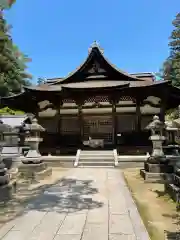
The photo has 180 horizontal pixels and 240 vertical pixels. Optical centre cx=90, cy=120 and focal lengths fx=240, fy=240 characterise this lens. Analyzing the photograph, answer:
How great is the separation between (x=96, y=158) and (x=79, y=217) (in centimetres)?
937

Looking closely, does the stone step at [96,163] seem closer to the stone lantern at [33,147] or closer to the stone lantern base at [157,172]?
the stone lantern at [33,147]

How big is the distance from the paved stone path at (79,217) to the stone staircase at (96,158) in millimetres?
5615

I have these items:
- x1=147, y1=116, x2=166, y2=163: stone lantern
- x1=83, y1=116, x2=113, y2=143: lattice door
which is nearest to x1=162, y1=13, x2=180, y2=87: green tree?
x1=83, y1=116, x2=113, y2=143: lattice door

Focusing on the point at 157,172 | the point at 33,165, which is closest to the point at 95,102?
the point at 33,165

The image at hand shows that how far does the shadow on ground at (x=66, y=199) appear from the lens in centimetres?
621

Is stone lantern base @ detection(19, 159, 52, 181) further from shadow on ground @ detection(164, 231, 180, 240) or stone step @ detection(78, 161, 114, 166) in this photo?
shadow on ground @ detection(164, 231, 180, 240)

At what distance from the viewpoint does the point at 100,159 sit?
48.1 ft

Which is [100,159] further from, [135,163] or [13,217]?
[13,217]

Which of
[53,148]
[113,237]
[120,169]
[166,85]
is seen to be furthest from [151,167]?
[53,148]

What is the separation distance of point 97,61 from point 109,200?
46.7 feet

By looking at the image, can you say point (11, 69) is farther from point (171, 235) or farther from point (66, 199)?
point (171, 235)

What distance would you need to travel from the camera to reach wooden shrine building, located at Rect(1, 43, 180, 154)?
16.5 metres

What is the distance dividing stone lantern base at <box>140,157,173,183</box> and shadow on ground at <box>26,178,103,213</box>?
97.8 inches

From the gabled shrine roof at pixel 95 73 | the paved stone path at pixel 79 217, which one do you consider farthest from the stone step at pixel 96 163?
the gabled shrine roof at pixel 95 73
